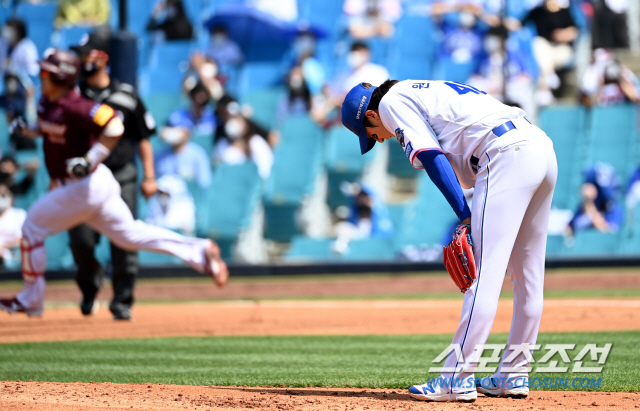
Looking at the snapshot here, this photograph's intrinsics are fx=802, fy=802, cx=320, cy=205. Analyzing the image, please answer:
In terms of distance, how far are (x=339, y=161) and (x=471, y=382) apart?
954cm

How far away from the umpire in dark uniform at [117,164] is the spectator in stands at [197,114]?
594 cm

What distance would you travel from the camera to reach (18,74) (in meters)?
14.2

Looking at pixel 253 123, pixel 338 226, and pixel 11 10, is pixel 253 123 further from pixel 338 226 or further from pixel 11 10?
pixel 11 10

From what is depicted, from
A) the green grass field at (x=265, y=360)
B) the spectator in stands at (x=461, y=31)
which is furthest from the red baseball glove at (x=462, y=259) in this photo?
the spectator in stands at (x=461, y=31)

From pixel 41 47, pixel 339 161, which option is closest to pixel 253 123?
pixel 339 161

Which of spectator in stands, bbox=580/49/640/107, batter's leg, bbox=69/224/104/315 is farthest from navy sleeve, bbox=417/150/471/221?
spectator in stands, bbox=580/49/640/107

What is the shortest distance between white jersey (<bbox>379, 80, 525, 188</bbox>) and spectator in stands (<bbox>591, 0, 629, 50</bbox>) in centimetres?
1162

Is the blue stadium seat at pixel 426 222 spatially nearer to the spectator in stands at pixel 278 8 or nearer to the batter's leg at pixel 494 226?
the spectator in stands at pixel 278 8

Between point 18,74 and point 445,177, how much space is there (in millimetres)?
12343

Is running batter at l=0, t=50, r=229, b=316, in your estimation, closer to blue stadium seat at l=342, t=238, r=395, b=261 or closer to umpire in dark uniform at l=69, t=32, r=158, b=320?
umpire in dark uniform at l=69, t=32, r=158, b=320

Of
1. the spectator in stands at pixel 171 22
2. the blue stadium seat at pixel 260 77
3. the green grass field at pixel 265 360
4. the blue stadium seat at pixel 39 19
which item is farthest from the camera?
the spectator in stands at pixel 171 22

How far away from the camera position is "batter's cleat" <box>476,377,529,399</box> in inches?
156

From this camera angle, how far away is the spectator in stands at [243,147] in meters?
13.0

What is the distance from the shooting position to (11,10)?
51.1ft
